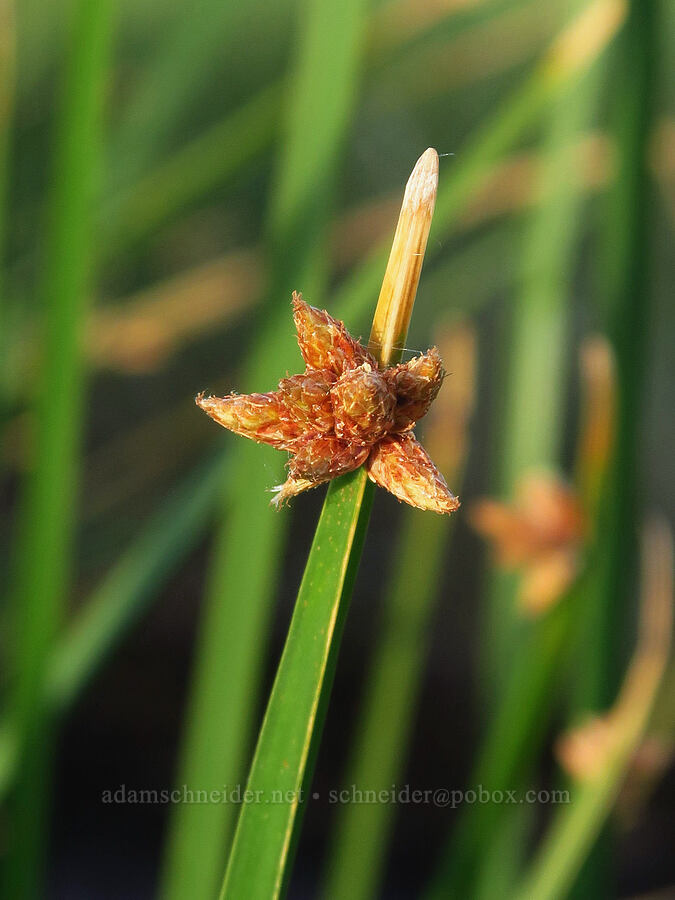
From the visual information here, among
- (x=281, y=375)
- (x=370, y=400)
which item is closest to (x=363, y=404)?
Answer: (x=370, y=400)

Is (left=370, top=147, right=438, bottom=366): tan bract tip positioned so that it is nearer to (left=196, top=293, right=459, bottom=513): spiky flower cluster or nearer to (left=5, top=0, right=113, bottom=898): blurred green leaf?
(left=196, top=293, right=459, bottom=513): spiky flower cluster

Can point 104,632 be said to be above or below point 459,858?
above

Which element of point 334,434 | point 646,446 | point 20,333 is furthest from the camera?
point 646,446

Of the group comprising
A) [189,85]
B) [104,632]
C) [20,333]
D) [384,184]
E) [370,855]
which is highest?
[384,184]

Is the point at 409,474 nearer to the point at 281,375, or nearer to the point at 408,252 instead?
the point at 408,252

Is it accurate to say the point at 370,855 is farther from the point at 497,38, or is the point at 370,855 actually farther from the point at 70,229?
the point at 497,38

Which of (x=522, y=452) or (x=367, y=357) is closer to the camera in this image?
(x=367, y=357)

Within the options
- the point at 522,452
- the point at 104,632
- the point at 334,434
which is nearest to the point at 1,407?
the point at 104,632

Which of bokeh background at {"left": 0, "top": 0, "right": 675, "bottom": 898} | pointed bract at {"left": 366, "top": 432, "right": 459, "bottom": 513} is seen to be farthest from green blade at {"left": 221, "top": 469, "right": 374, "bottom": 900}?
bokeh background at {"left": 0, "top": 0, "right": 675, "bottom": 898}
